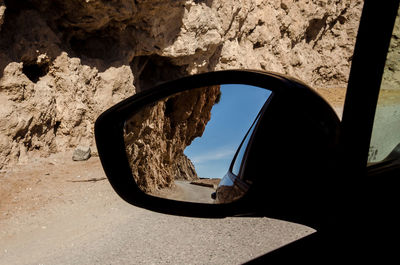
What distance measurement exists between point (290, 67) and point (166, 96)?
48.2ft

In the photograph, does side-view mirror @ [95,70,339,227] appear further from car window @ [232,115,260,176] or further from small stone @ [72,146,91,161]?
small stone @ [72,146,91,161]

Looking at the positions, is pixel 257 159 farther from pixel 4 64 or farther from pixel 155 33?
pixel 155 33

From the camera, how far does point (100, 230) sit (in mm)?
4203

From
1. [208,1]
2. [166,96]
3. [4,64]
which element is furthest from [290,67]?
[166,96]

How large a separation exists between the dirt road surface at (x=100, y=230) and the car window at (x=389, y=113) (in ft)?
7.12

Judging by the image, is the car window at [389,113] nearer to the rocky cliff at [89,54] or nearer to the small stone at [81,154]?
the rocky cliff at [89,54]

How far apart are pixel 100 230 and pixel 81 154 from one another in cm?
297

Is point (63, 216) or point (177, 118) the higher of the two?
point (177, 118)

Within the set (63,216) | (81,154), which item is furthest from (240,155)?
(81,154)

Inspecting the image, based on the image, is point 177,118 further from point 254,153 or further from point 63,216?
point 63,216

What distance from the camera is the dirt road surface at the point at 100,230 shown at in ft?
10.7

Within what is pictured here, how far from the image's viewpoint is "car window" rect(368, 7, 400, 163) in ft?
2.94

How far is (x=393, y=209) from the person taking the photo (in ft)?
3.14

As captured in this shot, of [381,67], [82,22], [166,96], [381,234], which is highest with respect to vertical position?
[82,22]
